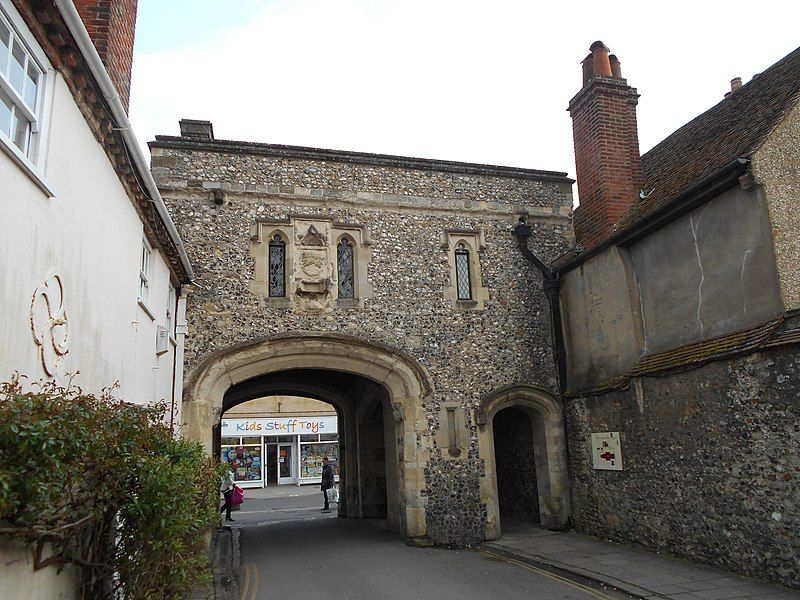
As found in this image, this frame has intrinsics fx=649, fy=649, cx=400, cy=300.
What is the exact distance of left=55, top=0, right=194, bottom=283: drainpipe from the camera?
16.3ft

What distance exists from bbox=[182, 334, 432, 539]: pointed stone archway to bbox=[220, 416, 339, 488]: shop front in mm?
18890

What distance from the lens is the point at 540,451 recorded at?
13.1 m

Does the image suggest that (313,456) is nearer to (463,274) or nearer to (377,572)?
(463,274)

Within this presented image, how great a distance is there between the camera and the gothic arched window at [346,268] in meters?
12.6

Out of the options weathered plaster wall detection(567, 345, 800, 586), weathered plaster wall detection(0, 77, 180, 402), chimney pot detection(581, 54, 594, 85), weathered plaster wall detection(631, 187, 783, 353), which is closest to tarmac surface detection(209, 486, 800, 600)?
weathered plaster wall detection(567, 345, 800, 586)

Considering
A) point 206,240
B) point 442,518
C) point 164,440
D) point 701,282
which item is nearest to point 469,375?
point 442,518

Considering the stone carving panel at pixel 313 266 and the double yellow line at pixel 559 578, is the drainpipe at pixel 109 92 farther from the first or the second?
the double yellow line at pixel 559 578

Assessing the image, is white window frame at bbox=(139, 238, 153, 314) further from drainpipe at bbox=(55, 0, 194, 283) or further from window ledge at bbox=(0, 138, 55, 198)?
window ledge at bbox=(0, 138, 55, 198)

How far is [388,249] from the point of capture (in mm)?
12852

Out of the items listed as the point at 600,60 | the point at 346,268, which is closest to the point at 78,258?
the point at 346,268

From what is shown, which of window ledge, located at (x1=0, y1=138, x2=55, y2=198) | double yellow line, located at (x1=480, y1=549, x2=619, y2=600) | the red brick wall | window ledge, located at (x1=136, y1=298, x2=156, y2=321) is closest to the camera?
window ledge, located at (x1=0, y1=138, x2=55, y2=198)

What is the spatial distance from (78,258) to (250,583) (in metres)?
5.75

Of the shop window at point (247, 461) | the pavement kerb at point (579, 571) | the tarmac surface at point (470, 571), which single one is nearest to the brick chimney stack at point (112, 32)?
the tarmac surface at point (470, 571)

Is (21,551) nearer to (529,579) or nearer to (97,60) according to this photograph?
(97,60)
